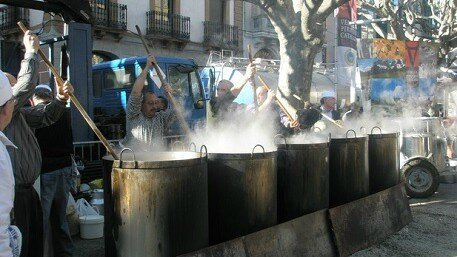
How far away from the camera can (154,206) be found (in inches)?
121

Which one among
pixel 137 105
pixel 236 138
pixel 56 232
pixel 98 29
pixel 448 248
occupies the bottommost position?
pixel 448 248

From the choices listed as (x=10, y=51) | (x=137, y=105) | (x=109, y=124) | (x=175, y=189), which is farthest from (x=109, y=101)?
(x=175, y=189)

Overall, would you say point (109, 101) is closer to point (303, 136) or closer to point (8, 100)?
point (303, 136)

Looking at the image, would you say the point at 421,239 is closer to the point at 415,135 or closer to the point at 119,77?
the point at 415,135

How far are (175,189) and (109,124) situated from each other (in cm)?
646

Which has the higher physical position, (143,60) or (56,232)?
(143,60)

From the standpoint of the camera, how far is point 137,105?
4.83m

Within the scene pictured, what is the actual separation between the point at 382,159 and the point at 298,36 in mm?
2747

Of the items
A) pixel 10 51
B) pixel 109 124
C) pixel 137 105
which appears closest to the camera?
pixel 137 105

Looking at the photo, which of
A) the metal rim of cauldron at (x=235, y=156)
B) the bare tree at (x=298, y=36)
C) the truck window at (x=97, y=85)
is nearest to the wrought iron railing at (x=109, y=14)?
the truck window at (x=97, y=85)

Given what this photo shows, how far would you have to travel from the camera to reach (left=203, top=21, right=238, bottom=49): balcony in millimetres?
23344

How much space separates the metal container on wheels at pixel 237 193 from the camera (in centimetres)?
363

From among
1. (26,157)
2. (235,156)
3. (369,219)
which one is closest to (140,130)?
(235,156)

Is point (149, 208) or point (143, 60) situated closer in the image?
point (149, 208)
